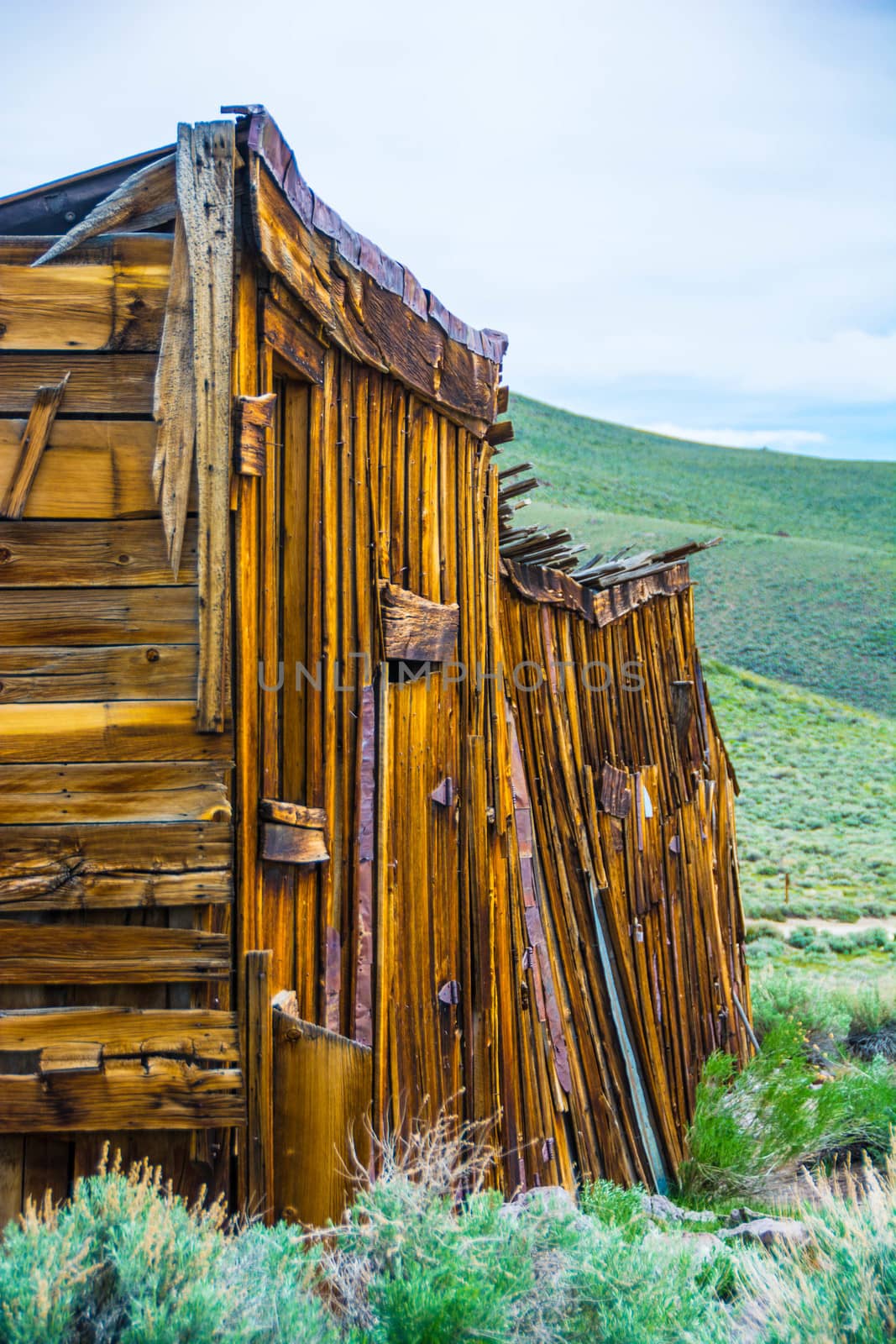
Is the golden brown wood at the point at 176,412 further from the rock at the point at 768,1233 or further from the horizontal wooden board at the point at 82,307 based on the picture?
the rock at the point at 768,1233

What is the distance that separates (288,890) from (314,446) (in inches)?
59.0

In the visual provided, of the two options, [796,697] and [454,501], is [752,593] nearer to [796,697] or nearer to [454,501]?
[796,697]

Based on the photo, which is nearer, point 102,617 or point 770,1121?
point 102,617

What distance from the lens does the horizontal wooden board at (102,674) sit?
3260mm

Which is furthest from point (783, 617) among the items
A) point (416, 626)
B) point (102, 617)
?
point (102, 617)

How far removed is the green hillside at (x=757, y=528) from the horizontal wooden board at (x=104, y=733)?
3576 cm

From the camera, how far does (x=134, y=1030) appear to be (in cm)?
317

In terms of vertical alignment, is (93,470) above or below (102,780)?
above

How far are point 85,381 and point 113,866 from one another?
1.47 meters

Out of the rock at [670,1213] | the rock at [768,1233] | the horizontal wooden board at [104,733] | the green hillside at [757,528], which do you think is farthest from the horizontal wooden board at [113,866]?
the green hillside at [757,528]

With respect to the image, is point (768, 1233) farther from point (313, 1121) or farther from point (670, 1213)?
point (313, 1121)

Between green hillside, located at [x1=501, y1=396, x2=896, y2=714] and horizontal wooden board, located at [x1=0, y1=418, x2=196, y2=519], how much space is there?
35.6m

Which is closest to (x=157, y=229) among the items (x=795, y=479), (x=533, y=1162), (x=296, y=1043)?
(x=296, y=1043)

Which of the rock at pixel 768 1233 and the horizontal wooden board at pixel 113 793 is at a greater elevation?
the horizontal wooden board at pixel 113 793
